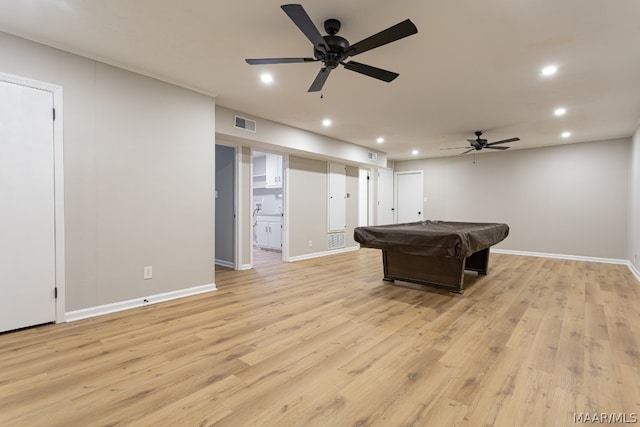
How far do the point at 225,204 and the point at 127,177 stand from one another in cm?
239

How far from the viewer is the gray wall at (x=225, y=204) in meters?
5.40

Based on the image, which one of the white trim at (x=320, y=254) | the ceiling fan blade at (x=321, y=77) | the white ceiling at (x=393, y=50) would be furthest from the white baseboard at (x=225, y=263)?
the ceiling fan blade at (x=321, y=77)

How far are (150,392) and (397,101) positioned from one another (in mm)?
4146

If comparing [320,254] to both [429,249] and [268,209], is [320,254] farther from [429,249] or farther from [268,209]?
[429,249]

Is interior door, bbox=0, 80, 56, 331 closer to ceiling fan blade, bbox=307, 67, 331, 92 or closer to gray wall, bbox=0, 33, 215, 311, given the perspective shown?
gray wall, bbox=0, 33, 215, 311

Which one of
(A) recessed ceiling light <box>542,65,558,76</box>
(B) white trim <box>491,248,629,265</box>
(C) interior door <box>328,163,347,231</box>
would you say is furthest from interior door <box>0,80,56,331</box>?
(B) white trim <box>491,248,629,265</box>

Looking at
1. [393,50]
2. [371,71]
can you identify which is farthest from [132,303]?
[393,50]

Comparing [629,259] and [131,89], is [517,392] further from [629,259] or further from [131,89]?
[629,259]

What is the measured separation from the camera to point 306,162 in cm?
647

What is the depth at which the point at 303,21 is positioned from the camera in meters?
1.94

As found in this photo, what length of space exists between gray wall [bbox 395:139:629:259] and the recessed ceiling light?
4506 mm

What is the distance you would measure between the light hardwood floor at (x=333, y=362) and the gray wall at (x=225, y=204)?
1945 mm

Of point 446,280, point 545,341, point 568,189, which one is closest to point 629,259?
point 568,189

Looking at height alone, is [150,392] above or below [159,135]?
below
